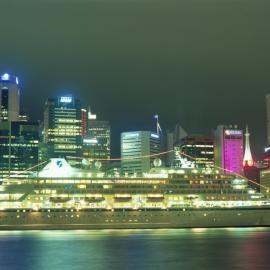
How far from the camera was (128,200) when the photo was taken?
76938mm

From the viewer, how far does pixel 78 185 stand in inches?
3019

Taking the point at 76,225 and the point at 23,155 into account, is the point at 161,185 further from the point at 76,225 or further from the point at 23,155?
the point at 23,155

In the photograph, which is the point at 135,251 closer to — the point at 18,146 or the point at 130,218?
the point at 130,218

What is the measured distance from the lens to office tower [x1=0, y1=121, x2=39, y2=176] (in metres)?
160

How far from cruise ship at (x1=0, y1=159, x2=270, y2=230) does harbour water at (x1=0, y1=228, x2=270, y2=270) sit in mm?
6538

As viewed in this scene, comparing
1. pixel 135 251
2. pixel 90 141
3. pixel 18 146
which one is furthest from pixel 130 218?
pixel 90 141

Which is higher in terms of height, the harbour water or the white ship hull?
the white ship hull

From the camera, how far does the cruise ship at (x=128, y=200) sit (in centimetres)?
7394

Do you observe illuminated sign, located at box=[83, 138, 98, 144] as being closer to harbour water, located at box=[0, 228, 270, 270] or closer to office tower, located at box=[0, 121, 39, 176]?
office tower, located at box=[0, 121, 39, 176]

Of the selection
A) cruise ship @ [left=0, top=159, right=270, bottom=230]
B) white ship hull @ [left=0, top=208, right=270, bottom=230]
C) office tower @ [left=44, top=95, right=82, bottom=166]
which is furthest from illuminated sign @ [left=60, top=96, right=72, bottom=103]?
white ship hull @ [left=0, top=208, right=270, bottom=230]

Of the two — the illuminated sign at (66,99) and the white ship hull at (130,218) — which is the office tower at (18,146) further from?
the white ship hull at (130,218)

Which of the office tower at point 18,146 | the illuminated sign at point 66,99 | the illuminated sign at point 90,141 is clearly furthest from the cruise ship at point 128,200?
the illuminated sign at point 90,141

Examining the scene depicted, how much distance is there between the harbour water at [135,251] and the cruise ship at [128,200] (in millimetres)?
6538

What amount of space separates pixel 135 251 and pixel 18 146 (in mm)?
118306
